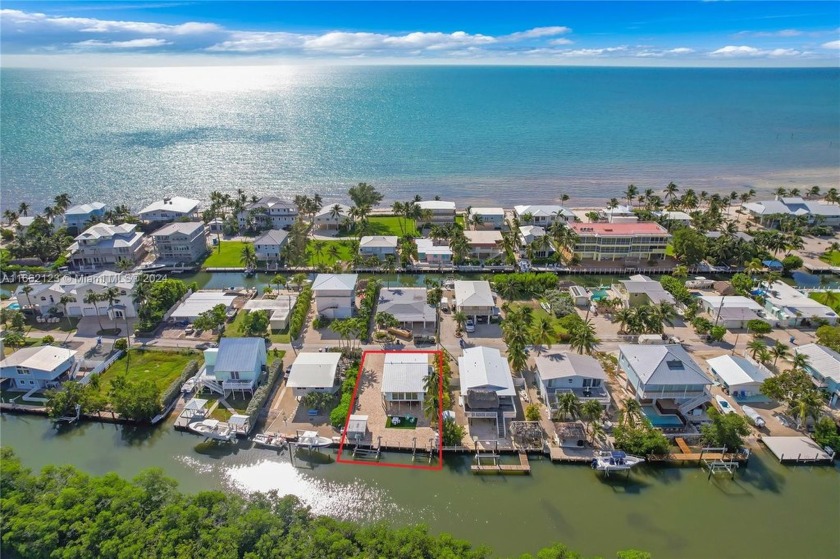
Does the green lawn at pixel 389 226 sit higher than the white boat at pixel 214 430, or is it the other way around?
the green lawn at pixel 389 226

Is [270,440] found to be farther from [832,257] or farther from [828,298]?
[832,257]

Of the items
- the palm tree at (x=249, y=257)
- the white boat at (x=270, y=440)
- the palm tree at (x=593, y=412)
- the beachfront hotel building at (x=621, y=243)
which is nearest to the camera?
the palm tree at (x=593, y=412)

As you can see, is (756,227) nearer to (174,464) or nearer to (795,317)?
(795,317)

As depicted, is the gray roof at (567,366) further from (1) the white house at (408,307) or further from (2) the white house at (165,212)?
(2) the white house at (165,212)

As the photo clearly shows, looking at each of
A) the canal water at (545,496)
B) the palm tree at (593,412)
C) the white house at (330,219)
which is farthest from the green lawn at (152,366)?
the white house at (330,219)

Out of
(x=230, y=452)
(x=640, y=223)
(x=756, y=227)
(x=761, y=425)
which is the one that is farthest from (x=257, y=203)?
(x=756, y=227)

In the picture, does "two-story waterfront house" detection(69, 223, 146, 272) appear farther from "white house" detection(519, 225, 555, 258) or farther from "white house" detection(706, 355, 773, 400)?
"white house" detection(706, 355, 773, 400)

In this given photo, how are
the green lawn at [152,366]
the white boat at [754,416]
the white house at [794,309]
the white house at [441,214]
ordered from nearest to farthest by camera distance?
1. the white boat at [754,416]
2. the green lawn at [152,366]
3. the white house at [794,309]
4. the white house at [441,214]

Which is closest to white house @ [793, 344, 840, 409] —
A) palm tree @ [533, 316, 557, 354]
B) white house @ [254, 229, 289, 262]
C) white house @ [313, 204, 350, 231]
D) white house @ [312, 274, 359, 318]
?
palm tree @ [533, 316, 557, 354]

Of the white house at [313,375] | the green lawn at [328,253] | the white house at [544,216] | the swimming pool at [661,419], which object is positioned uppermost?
the white house at [544,216]
